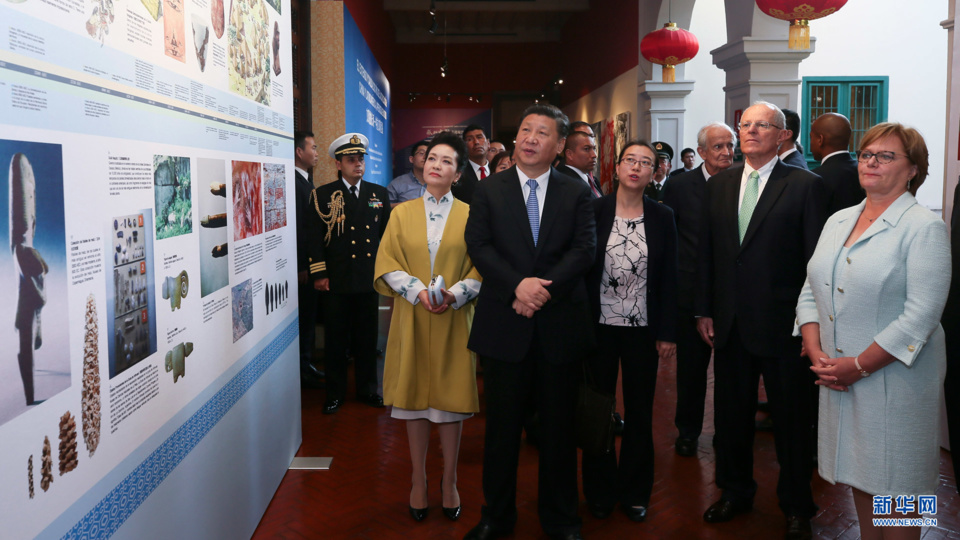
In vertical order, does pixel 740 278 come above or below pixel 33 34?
below

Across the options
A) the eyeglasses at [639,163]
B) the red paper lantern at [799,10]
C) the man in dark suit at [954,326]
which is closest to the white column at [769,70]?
the red paper lantern at [799,10]

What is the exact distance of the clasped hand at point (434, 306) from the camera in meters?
2.81

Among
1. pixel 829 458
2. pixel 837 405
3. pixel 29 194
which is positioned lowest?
pixel 829 458

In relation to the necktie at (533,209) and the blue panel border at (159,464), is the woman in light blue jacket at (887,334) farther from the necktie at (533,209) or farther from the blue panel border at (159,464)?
the blue panel border at (159,464)

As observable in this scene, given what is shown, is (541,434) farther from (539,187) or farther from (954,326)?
(954,326)

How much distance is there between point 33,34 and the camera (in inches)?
51.6

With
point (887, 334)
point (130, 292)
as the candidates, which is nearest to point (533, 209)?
point (887, 334)

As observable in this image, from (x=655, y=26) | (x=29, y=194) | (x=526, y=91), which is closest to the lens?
(x=29, y=194)

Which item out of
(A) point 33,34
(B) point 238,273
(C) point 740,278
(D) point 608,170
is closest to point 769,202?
(C) point 740,278

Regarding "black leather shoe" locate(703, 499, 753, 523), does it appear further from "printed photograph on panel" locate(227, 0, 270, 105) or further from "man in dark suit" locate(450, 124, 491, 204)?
"man in dark suit" locate(450, 124, 491, 204)

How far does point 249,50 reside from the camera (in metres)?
2.86

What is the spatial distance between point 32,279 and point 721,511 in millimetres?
2784

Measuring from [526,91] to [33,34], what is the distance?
1605 cm

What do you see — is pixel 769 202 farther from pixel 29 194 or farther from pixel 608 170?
pixel 608 170
